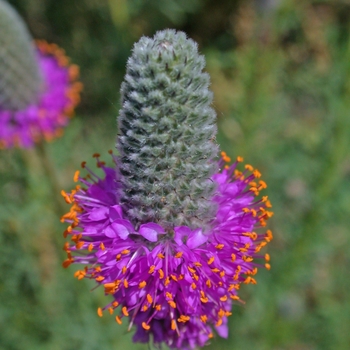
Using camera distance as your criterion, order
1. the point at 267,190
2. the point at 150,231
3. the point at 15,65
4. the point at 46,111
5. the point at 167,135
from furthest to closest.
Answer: the point at 267,190 → the point at 46,111 → the point at 15,65 → the point at 150,231 → the point at 167,135

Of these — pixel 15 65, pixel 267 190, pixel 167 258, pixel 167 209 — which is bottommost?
pixel 167 258

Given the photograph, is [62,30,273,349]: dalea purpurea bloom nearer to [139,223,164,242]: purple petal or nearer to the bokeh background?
[139,223,164,242]: purple petal

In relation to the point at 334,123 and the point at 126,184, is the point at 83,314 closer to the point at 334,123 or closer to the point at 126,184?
the point at 126,184

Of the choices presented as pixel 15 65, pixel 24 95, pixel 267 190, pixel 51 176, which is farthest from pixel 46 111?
pixel 267 190

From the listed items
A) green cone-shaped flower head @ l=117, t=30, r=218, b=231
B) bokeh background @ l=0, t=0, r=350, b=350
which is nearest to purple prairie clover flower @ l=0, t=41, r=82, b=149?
bokeh background @ l=0, t=0, r=350, b=350

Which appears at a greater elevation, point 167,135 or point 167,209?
point 167,135

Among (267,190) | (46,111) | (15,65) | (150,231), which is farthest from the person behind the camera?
(267,190)

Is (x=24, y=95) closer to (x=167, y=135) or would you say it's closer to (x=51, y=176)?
(x=51, y=176)
